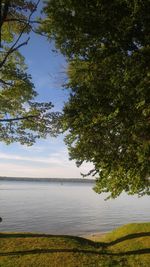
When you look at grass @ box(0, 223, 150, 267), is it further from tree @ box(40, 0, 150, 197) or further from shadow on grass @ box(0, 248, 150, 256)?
tree @ box(40, 0, 150, 197)

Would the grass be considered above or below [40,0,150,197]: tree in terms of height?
below

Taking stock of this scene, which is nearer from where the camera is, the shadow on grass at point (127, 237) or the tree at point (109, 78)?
the tree at point (109, 78)

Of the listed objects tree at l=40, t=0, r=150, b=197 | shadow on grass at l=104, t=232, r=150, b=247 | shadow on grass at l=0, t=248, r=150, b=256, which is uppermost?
tree at l=40, t=0, r=150, b=197

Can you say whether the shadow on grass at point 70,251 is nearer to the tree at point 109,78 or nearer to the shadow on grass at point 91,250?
the shadow on grass at point 91,250

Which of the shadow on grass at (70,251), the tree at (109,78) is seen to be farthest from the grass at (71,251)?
the tree at (109,78)

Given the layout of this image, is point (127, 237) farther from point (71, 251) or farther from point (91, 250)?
point (71, 251)

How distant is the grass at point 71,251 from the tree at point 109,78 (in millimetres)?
3592

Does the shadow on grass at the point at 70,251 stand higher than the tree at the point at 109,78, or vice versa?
the tree at the point at 109,78

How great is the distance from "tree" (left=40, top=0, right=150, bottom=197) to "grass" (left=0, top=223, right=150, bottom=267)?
11.8ft

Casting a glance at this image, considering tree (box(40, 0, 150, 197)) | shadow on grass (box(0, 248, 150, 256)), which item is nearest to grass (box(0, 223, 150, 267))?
shadow on grass (box(0, 248, 150, 256))

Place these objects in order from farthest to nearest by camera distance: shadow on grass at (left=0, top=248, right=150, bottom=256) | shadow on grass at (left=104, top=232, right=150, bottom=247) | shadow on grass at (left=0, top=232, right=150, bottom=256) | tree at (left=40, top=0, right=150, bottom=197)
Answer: shadow on grass at (left=104, top=232, right=150, bottom=247), shadow on grass at (left=0, top=232, right=150, bottom=256), shadow on grass at (left=0, top=248, right=150, bottom=256), tree at (left=40, top=0, right=150, bottom=197)

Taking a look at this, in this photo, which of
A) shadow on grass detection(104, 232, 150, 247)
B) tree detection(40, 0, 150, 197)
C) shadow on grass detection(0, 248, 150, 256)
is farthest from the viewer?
shadow on grass detection(104, 232, 150, 247)

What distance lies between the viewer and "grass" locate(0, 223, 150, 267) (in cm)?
1633

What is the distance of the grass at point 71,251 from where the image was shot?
16328 millimetres
